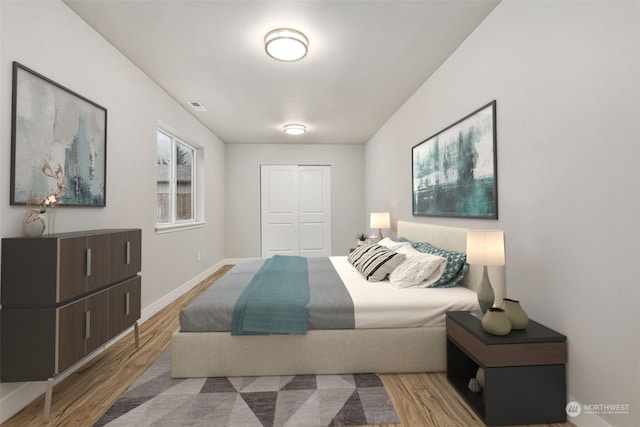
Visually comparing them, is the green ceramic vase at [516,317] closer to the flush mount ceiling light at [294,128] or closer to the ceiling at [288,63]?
the ceiling at [288,63]

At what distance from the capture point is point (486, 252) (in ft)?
5.93

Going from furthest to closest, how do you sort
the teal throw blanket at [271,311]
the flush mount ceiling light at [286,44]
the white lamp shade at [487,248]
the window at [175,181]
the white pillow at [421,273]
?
the window at [175,181] → the white pillow at [421,273] → the flush mount ceiling light at [286,44] → the teal throw blanket at [271,311] → the white lamp shade at [487,248]

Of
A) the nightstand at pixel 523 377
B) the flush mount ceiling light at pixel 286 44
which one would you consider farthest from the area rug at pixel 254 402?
the flush mount ceiling light at pixel 286 44

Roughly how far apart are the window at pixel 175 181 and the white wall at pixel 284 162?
4.17ft

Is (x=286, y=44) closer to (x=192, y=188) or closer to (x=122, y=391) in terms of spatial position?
(x=122, y=391)

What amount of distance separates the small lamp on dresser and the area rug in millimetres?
858

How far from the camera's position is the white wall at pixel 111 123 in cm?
174

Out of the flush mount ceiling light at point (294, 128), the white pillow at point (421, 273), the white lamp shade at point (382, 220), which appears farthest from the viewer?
the flush mount ceiling light at point (294, 128)

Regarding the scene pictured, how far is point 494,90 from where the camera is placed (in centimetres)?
218

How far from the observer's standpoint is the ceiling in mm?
2139

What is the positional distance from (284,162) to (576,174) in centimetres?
537

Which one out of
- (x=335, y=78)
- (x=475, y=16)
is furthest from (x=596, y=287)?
(x=335, y=78)

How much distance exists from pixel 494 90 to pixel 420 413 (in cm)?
217

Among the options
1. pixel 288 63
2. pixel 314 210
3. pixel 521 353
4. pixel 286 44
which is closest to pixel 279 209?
pixel 314 210
